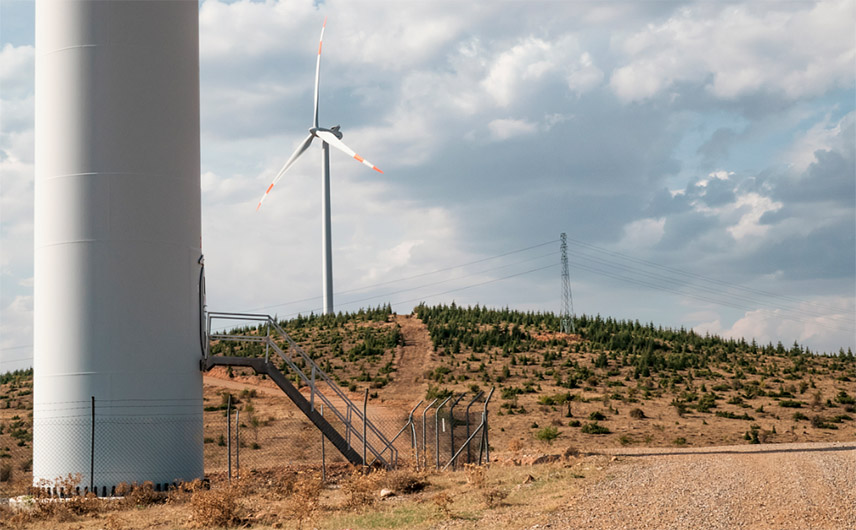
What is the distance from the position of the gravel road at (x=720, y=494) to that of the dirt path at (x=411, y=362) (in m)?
33.3

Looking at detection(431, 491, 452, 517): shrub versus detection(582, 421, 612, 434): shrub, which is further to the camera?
detection(582, 421, 612, 434): shrub

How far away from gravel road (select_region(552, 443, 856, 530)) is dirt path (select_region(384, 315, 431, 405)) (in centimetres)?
3327

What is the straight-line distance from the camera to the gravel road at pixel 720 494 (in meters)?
16.8

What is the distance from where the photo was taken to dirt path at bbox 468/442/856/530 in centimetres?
1681

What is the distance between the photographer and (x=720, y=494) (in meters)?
19.4

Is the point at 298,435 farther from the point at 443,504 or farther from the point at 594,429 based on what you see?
the point at 443,504

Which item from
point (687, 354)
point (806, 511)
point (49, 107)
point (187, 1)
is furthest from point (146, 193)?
point (687, 354)

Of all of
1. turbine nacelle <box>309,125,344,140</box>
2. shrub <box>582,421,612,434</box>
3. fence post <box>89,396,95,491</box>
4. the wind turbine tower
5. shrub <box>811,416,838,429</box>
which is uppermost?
turbine nacelle <box>309,125,344,140</box>

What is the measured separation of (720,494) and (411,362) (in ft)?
172

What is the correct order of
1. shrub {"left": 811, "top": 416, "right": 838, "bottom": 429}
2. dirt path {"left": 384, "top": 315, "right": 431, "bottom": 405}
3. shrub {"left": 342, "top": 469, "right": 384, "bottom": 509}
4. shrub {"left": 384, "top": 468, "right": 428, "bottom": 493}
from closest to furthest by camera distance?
shrub {"left": 342, "top": 469, "right": 384, "bottom": 509} < shrub {"left": 384, "top": 468, "right": 428, "bottom": 493} < shrub {"left": 811, "top": 416, "right": 838, "bottom": 429} < dirt path {"left": 384, "top": 315, "right": 431, "bottom": 405}

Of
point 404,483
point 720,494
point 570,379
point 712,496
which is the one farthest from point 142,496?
point 570,379

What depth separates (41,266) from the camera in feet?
84.3

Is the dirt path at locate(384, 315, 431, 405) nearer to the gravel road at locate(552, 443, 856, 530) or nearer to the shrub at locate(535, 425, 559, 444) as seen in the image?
the shrub at locate(535, 425, 559, 444)

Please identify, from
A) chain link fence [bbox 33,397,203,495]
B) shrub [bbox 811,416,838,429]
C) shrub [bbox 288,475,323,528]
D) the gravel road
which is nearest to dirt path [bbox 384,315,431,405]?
shrub [bbox 811,416,838,429]
